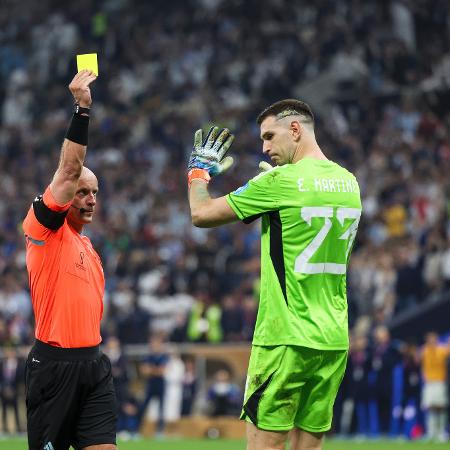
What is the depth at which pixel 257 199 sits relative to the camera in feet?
20.2

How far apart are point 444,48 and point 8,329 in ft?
35.1

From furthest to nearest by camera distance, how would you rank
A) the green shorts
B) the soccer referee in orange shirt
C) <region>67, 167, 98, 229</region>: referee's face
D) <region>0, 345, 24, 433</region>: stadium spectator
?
<region>0, 345, 24, 433</region>: stadium spectator → <region>67, 167, 98, 229</region>: referee's face → the soccer referee in orange shirt → the green shorts

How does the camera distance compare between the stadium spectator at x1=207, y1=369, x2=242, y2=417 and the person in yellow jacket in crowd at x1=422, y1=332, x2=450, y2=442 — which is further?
the stadium spectator at x1=207, y1=369, x2=242, y2=417

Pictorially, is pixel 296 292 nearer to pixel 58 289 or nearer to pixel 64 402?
pixel 58 289

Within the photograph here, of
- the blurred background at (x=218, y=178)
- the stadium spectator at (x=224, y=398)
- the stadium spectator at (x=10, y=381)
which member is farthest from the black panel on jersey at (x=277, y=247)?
the stadium spectator at (x=10, y=381)

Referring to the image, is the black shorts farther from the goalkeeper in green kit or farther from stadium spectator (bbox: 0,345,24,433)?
stadium spectator (bbox: 0,345,24,433)

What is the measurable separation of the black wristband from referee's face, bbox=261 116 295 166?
3.15 feet

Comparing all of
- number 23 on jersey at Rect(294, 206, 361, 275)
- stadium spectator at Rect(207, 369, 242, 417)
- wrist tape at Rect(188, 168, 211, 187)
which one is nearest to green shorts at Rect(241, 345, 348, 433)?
number 23 on jersey at Rect(294, 206, 361, 275)

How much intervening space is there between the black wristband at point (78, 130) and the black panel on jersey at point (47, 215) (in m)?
0.40

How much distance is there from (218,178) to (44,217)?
1756cm

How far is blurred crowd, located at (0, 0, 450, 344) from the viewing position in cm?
2042

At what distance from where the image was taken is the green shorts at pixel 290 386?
6.08 metres

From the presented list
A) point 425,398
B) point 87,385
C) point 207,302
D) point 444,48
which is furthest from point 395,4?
point 87,385

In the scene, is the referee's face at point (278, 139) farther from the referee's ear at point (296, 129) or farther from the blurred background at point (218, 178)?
the blurred background at point (218, 178)
